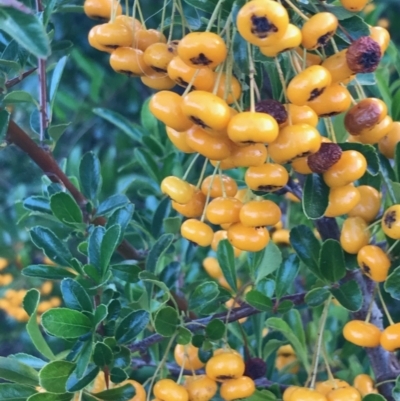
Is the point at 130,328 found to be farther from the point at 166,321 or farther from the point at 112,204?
the point at 112,204

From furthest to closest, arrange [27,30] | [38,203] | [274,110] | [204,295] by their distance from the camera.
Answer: [38,203], [204,295], [274,110], [27,30]

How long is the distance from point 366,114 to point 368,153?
0.05 m

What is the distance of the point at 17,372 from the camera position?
0.76 meters

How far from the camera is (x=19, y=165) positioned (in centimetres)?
188

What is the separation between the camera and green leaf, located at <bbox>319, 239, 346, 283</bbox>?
0.75 metres

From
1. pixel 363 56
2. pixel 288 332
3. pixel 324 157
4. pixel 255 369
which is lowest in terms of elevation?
pixel 255 369

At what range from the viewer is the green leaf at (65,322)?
70 cm

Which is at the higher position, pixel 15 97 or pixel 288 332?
pixel 15 97

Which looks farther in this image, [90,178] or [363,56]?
[90,178]

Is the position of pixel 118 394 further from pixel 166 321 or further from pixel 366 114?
pixel 366 114

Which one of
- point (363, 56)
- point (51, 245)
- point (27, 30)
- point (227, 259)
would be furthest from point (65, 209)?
point (363, 56)

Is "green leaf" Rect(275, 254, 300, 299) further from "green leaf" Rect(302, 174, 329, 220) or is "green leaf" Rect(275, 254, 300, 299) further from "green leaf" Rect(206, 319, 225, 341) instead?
"green leaf" Rect(302, 174, 329, 220)

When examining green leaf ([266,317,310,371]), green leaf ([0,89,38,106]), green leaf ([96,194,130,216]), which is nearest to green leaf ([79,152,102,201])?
green leaf ([96,194,130,216])

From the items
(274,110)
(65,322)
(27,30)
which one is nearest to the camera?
(27,30)
